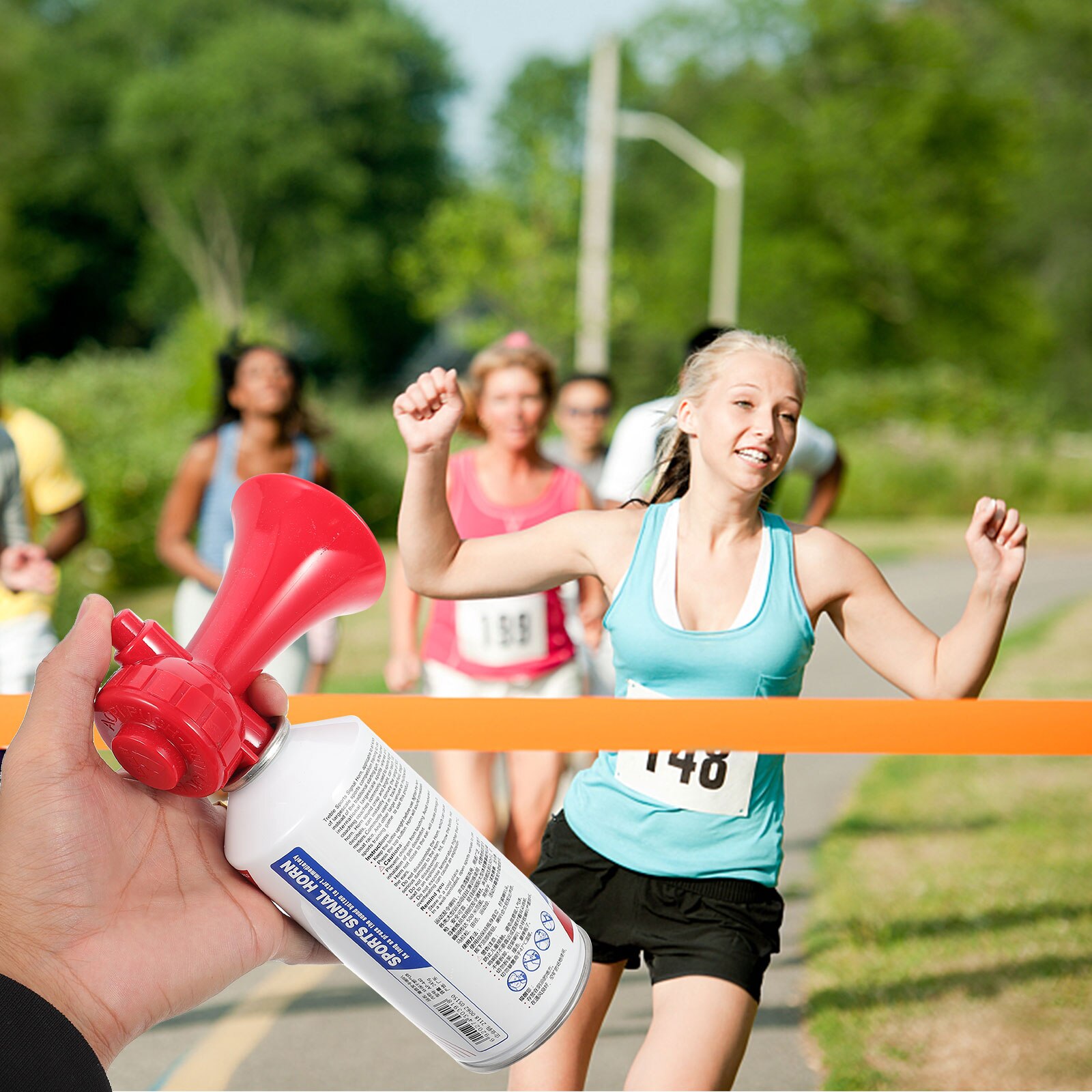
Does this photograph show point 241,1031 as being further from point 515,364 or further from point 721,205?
point 721,205

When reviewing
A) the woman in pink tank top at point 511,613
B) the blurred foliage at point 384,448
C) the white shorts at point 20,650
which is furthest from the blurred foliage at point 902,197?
the white shorts at point 20,650

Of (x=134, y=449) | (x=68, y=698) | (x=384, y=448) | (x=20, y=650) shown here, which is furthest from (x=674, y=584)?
(x=384, y=448)

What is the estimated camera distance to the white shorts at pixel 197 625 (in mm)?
4949

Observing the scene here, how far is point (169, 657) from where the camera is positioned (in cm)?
155

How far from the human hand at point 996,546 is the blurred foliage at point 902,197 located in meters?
39.8

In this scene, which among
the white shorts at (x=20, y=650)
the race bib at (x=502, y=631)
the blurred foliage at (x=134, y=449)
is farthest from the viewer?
the blurred foliage at (x=134, y=449)

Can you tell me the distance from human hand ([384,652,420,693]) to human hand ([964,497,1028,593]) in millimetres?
2791

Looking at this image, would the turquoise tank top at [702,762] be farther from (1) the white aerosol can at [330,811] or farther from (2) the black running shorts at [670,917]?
(1) the white aerosol can at [330,811]

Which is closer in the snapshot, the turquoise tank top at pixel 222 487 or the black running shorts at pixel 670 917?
the black running shorts at pixel 670 917

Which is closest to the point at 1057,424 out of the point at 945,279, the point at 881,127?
the point at 945,279

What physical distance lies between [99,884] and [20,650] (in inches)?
119

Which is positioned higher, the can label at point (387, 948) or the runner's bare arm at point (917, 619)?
the runner's bare arm at point (917, 619)

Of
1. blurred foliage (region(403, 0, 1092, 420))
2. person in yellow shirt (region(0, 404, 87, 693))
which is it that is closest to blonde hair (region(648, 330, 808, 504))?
person in yellow shirt (region(0, 404, 87, 693))

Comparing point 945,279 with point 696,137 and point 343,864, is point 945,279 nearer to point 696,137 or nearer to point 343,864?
point 696,137
